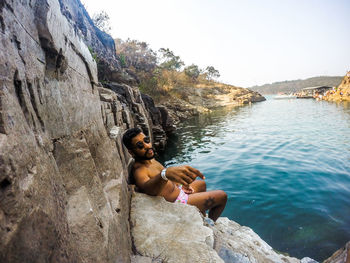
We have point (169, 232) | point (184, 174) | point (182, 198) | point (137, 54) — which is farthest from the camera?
A: point (137, 54)

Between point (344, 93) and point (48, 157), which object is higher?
point (48, 157)

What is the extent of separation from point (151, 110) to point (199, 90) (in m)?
35.1

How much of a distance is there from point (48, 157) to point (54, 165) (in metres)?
0.10

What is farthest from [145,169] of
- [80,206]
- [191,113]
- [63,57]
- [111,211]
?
[191,113]

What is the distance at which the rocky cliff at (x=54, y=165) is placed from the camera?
2.29ft

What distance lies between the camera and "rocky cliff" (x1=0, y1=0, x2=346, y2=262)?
697 millimetres

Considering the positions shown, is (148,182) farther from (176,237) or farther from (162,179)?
(176,237)

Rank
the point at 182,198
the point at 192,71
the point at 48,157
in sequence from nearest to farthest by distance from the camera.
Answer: the point at 48,157, the point at 182,198, the point at 192,71

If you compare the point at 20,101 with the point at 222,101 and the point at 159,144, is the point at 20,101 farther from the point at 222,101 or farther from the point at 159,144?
the point at 222,101

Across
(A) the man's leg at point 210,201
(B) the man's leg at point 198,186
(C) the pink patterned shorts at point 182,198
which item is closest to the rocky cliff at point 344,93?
(B) the man's leg at point 198,186

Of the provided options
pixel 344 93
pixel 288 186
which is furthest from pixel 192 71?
pixel 288 186

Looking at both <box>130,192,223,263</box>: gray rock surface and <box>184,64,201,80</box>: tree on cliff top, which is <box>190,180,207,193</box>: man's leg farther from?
<box>184,64,201,80</box>: tree on cliff top

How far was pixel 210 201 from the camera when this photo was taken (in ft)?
8.71

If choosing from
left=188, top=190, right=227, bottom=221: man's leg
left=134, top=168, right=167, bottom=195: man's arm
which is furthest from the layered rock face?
left=188, top=190, right=227, bottom=221: man's leg
